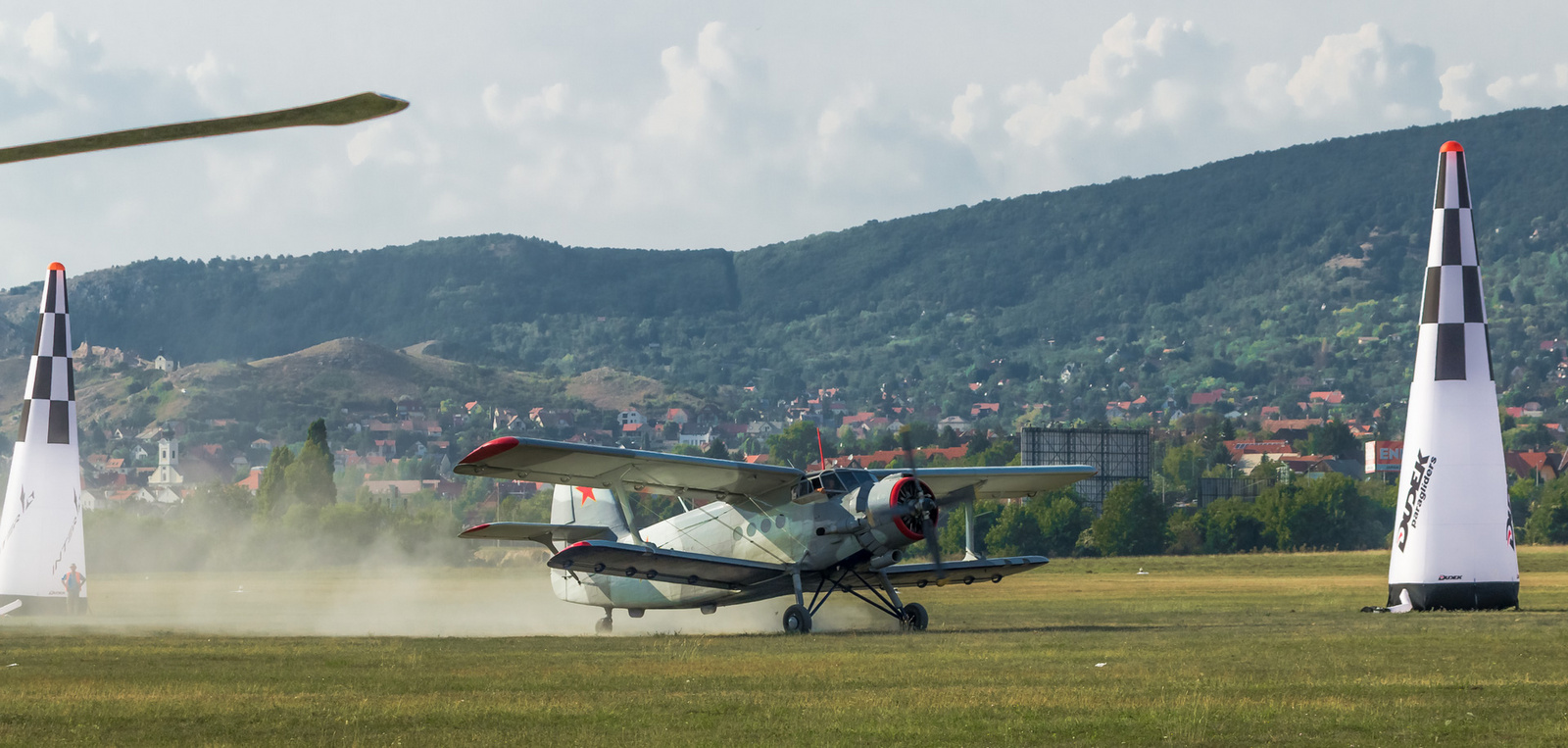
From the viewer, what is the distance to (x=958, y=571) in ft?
100

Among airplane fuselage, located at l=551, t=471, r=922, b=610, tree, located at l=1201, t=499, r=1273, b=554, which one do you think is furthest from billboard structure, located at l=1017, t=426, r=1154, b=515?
airplane fuselage, located at l=551, t=471, r=922, b=610

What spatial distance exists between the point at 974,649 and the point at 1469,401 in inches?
523

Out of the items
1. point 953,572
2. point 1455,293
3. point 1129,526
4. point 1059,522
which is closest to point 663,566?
point 953,572

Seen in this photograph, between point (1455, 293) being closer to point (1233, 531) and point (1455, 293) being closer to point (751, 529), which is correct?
point (751, 529)

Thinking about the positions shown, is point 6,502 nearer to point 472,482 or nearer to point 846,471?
point 846,471

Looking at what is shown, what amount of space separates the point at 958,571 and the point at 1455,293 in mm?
11005

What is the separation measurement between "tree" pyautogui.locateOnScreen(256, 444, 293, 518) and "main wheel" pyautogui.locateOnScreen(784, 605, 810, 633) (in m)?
89.6

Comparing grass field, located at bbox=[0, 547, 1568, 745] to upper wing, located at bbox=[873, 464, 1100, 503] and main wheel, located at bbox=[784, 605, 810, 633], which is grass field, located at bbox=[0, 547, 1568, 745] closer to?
main wheel, located at bbox=[784, 605, 810, 633]

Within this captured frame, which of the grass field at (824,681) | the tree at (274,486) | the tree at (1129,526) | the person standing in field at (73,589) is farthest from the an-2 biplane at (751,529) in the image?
the tree at (274,486)

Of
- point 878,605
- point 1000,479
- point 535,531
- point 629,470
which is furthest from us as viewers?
point 1000,479

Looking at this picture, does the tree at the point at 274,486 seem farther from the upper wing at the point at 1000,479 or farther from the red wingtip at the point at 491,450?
the red wingtip at the point at 491,450

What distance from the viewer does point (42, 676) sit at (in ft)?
64.1

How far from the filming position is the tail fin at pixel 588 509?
113ft

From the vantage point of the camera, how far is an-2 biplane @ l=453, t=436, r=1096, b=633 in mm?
27422
